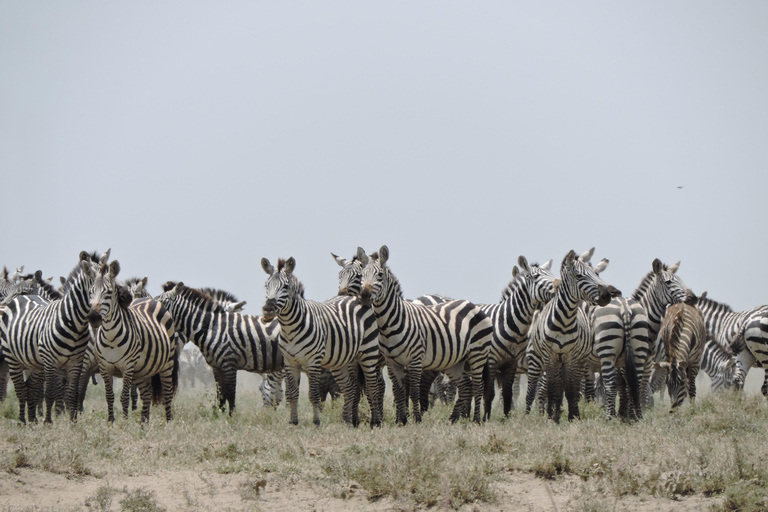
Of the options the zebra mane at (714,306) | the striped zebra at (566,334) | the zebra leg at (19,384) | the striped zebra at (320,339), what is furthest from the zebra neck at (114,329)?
the zebra mane at (714,306)

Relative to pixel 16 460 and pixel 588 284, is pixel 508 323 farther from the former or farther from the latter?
pixel 16 460

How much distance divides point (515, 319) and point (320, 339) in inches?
138

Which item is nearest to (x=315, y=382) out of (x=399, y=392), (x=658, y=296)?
(x=399, y=392)

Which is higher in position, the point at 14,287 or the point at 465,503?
the point at 14,287

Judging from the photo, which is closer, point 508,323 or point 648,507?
point 648,507

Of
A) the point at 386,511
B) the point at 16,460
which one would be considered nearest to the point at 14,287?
the point at 16,460

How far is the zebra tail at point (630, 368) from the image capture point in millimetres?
11672

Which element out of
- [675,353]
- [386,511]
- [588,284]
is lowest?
[386,511]

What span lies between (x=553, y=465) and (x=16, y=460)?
5192mm

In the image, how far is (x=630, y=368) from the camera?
1188 centimetres

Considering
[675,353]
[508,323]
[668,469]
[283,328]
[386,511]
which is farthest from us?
[675,353]

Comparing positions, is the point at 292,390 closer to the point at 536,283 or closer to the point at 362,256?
the point at 362,256

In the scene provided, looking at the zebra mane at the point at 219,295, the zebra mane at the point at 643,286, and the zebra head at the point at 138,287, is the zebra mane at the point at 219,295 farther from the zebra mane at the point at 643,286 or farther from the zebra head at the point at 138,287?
the zebra mane at the point at 643,286

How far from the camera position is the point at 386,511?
21.8 feet
